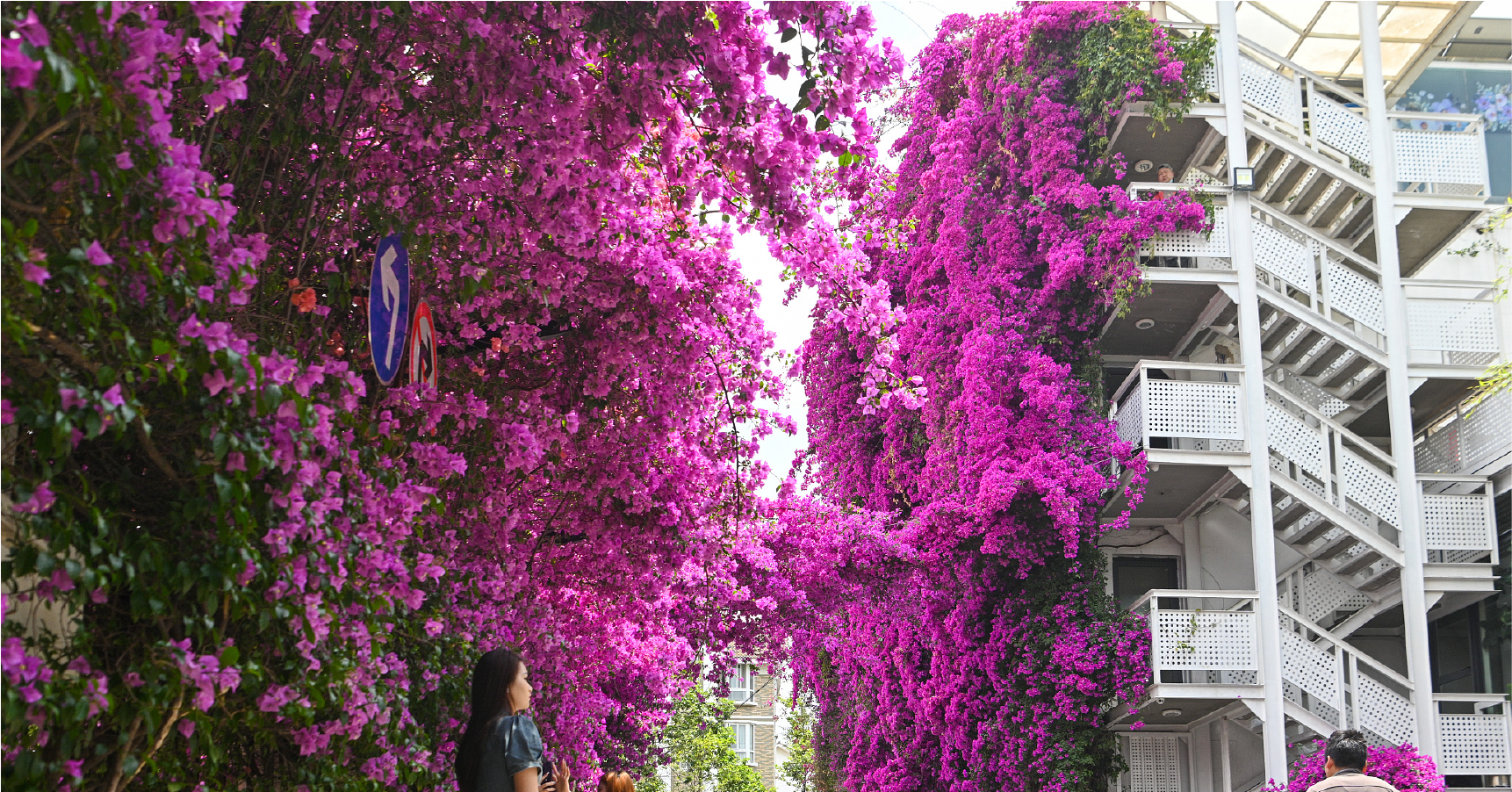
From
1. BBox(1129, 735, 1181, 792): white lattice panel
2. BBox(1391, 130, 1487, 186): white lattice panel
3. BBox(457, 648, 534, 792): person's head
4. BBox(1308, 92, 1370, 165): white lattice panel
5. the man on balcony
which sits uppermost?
BBox(1308, 92, 1370, 165): white lattice panel

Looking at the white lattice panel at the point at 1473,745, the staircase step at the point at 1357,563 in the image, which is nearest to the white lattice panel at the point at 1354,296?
the staircase step at the point at 1357,563

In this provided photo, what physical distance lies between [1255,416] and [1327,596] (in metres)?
2.86

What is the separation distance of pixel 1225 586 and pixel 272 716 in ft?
57.3

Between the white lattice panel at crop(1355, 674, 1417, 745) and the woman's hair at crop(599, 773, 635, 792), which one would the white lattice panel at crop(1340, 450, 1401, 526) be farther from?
the woman's hair at crop(599, 773, 635, 792)

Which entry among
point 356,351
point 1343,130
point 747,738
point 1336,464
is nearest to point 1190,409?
point 1336,464

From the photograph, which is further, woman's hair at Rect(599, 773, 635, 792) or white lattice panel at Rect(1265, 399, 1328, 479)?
white lattice panel at Rect(1265, 399, 1328, 479)

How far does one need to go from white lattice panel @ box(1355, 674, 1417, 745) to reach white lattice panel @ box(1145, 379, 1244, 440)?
3437 mm

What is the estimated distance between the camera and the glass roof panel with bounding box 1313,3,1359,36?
20.6m

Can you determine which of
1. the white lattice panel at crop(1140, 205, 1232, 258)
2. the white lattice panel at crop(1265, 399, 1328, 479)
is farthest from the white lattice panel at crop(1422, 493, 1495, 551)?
the white lattice panel at crop(1140, 205, 1232, 258)

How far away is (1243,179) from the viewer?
60.6 ft

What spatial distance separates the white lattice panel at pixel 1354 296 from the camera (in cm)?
1823

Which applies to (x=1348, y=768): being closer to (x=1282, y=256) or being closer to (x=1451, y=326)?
(x=1282, y=256)

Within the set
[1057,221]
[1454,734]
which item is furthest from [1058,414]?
[1454,734]

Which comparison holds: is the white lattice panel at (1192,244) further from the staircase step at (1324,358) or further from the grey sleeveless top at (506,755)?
the grey sleeveless top at (506,755)
